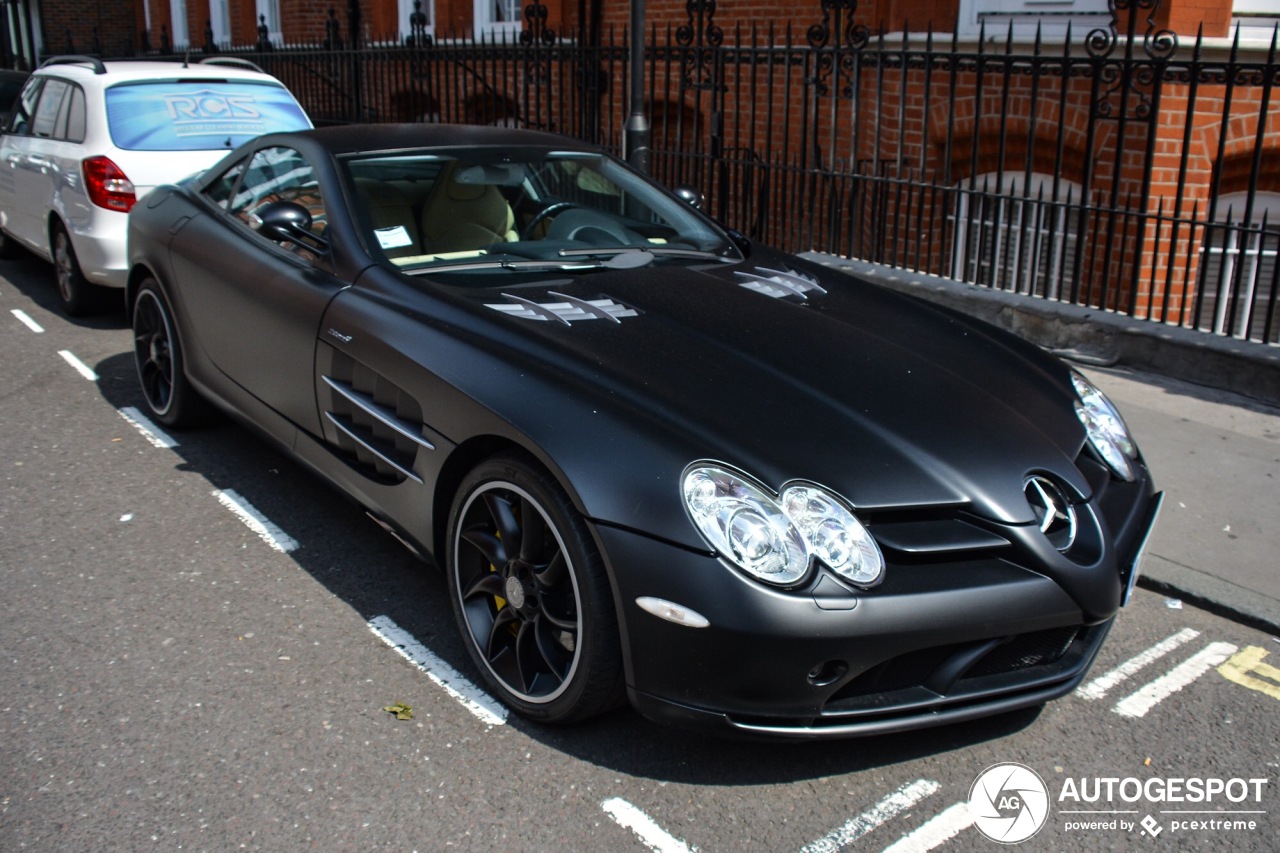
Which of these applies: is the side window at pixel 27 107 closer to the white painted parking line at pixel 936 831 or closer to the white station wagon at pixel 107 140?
the white station wagon at pixel 107 140

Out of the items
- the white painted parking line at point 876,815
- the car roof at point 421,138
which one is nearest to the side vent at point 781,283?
the car roof at point 421,138

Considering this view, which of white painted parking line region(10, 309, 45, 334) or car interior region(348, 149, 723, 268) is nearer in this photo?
car interior region(348, 149, 723, 268)

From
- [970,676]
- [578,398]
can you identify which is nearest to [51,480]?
[578,398]

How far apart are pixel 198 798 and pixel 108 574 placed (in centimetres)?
155

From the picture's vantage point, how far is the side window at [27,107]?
27.7ft

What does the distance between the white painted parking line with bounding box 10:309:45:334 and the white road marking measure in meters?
2.10

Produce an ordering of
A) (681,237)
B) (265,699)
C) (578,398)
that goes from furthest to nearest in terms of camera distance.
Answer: (681,237) → (265,699) → (578,398)

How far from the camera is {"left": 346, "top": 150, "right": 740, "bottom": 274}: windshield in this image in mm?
4316

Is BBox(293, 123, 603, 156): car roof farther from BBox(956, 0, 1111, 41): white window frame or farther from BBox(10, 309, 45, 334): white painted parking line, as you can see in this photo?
BBox(956, 0, 1111, 41): white window frame

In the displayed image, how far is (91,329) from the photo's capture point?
780 cm

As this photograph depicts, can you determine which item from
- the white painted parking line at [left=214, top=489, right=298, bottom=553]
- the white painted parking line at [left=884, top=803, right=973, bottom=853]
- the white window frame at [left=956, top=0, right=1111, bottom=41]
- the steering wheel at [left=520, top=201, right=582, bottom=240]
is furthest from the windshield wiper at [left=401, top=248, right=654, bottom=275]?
the white window frame at [left=956, top=0, right=1111, bottom=41]

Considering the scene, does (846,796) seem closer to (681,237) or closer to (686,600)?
(686,600)

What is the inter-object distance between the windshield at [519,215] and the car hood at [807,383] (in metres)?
0.28

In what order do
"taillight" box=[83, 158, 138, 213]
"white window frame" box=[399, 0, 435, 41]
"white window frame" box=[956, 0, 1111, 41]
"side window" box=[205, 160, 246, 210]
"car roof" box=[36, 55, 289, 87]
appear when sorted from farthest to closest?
"white window frame" box=[399, 0, 435, 41] < "white window frame" box=[956, 0, 1111, 41] < "car roof" box=[36, 55, 289, 87] < "taillight" box=[83, 158, 138, 213] < "side window" box=[205, 160, 246, 210]
